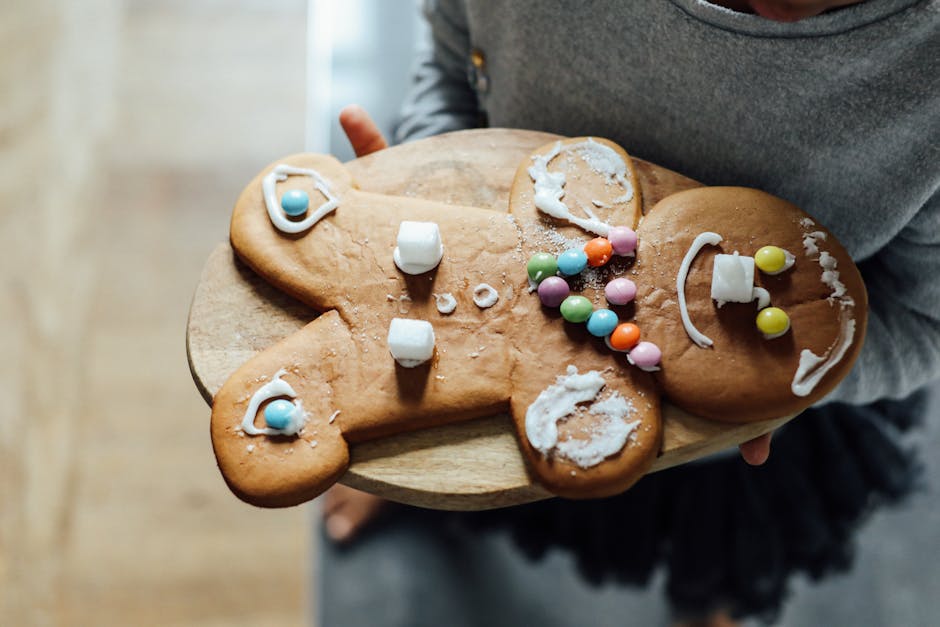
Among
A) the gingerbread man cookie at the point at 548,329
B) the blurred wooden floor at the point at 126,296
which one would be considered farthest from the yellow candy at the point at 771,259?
the blurred wooden floor at the point at 126,296

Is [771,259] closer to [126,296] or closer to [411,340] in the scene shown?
[411,340]

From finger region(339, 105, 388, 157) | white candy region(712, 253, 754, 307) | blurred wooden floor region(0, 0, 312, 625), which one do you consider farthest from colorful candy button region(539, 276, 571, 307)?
blurred wooden floor region(0, 0, 312, 625)

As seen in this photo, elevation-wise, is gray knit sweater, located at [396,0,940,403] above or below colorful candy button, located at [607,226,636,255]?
above

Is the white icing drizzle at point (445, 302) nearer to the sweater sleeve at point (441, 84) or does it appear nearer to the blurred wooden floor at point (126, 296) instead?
the sweater sleeve at point (441, 84)

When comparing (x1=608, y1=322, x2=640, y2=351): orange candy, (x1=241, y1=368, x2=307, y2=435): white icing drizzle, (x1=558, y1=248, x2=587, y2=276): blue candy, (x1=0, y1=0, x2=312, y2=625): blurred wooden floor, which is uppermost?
(x1=558, y1=248, x2=587, y2=276): blue candy

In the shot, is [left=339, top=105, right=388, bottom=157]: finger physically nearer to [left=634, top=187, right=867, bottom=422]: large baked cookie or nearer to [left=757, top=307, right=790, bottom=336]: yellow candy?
[left=634, top=187, right=867, bottom=422]: large baked cookie

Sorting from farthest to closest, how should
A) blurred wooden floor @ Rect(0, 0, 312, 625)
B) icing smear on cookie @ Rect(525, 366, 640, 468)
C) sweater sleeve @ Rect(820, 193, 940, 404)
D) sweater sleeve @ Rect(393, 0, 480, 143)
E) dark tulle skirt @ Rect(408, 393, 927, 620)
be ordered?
blurred wooden floor @ Rect(0, 0, 312, 625)
dark tulle skirt @ Rect(408, 393, 927, 620)
sweater sleeve @ Rect(393, 0, 480, 143)
sweater sleeve @ Rect(820, 193, 940, 404)
icing smear on cookie @ Rect(525, 366, 640, 468)

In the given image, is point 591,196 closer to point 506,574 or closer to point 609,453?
point 609,453
